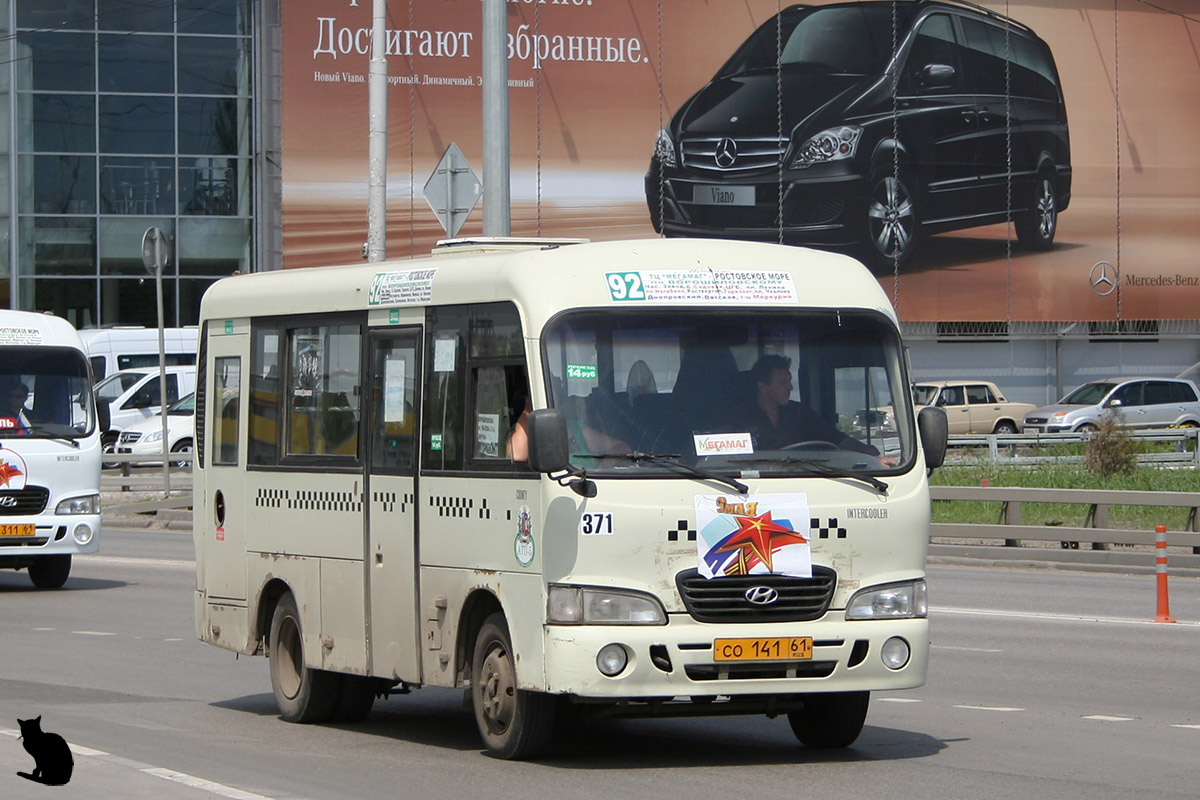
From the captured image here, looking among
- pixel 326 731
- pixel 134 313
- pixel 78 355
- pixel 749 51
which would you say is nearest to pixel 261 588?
pixel 326 731

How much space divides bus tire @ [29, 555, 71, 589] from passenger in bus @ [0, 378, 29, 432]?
1583 mm

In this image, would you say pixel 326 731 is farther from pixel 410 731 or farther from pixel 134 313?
pixel 134 313

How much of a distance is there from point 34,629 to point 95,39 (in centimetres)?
3361

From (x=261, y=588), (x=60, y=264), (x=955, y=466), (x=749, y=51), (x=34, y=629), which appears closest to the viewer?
(x=261, y=588)

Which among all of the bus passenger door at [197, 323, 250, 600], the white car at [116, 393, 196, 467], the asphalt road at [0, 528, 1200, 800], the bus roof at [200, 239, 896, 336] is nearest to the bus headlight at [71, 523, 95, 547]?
the asphalt road at [0, 528, 1200, 800]

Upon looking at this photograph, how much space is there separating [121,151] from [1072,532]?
3079 cm

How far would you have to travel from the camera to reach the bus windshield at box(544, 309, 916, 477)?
8.84 metres

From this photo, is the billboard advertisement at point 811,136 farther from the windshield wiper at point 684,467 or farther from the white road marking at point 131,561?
the windshield wiper at point 684,467

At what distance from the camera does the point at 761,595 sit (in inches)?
342

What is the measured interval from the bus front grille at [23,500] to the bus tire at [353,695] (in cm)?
945

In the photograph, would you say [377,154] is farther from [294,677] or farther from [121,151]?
[121,151]

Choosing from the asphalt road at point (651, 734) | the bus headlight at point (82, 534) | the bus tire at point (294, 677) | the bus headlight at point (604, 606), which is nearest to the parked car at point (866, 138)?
the bus headlight at point (82, 534)

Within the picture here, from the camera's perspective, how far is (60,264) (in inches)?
1836

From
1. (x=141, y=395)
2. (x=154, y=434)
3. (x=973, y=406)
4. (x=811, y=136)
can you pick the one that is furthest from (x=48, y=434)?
(x=811, y=136)
